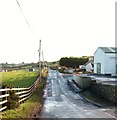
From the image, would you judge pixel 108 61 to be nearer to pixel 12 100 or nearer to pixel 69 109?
pixel 69 109

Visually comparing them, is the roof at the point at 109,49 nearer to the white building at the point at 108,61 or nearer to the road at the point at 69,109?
the white building at the point at 108,61

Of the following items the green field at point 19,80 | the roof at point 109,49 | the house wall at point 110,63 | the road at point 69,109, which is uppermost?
the roof at point 109,49

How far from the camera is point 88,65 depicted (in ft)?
394

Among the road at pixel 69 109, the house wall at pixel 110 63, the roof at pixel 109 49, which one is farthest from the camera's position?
the roof at pixel 109 49

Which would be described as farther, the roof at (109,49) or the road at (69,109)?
the roof at (109,49)

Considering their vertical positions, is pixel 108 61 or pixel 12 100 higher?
pixel 108 61

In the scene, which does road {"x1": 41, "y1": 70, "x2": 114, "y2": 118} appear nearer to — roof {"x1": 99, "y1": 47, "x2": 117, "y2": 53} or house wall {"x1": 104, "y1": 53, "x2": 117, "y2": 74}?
house wall {"x1": 104, "y1": 53, "x2": 117, "y2": 74}

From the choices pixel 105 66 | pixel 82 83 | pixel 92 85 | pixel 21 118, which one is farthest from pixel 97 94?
pixel 105 66

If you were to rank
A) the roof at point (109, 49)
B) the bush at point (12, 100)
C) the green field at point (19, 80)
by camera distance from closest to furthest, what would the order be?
the bush at point (12, 100) < the green field at point (19, 80) < the roof at point (109, 49)

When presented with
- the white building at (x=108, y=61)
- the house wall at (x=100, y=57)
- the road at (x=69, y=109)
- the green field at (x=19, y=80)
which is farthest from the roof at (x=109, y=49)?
the road at (x=69, y=109)

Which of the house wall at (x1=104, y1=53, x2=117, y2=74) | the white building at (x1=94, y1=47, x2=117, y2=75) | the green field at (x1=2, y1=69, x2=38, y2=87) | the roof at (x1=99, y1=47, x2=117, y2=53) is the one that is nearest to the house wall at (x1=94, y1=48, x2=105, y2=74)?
the white building at (x1=94, y1=47, x2=117, y2=75)

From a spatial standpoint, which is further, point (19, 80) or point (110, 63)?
point (110, 63)

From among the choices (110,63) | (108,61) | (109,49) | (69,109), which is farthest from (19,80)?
(69,109)

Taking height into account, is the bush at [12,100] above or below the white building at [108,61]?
below
